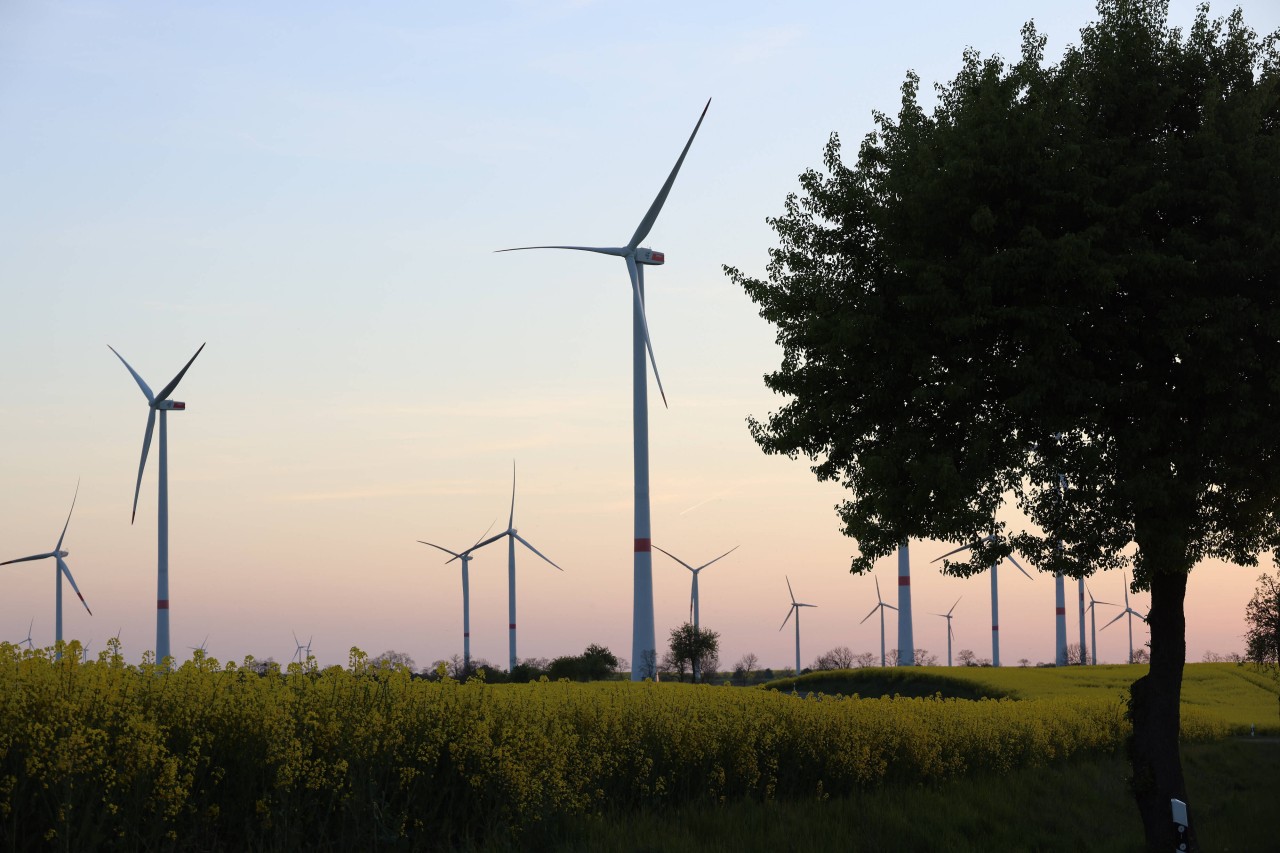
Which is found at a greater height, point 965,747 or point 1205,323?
point 1205,323

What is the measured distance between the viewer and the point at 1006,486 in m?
21.9

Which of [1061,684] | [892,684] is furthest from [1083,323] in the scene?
[892,684]

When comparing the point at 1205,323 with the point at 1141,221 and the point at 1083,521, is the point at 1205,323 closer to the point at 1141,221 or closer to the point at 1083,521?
the point at 1141,221

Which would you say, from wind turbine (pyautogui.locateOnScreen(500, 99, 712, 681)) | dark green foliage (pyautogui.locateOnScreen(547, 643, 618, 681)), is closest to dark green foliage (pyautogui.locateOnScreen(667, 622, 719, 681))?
dark green foliage (pyautogui.locateOnScreen(547, 643, 618, 681))

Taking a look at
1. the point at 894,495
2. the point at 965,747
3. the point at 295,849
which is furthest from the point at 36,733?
the point at 965,747

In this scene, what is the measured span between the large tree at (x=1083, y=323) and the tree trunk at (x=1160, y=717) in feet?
0.13

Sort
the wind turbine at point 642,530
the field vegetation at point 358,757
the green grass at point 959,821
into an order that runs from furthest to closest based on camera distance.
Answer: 1. the wind turbine at point 642,530
2. the green grass at point 959,821
3. the field vegetation at point 358,757

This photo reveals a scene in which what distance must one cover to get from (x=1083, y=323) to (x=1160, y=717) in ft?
24.3

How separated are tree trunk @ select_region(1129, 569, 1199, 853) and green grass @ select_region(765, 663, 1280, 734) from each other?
34.9m

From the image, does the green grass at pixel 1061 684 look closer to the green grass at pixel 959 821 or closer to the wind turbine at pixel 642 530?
the wind turbine at pixel 642 530

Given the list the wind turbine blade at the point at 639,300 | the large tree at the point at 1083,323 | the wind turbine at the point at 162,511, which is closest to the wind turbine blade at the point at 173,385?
the wind turbine at the point at 162,511

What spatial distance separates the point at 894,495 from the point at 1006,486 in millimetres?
2233

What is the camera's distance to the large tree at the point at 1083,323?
20250 mm

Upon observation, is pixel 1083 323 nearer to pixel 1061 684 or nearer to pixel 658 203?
pixel 658 203
